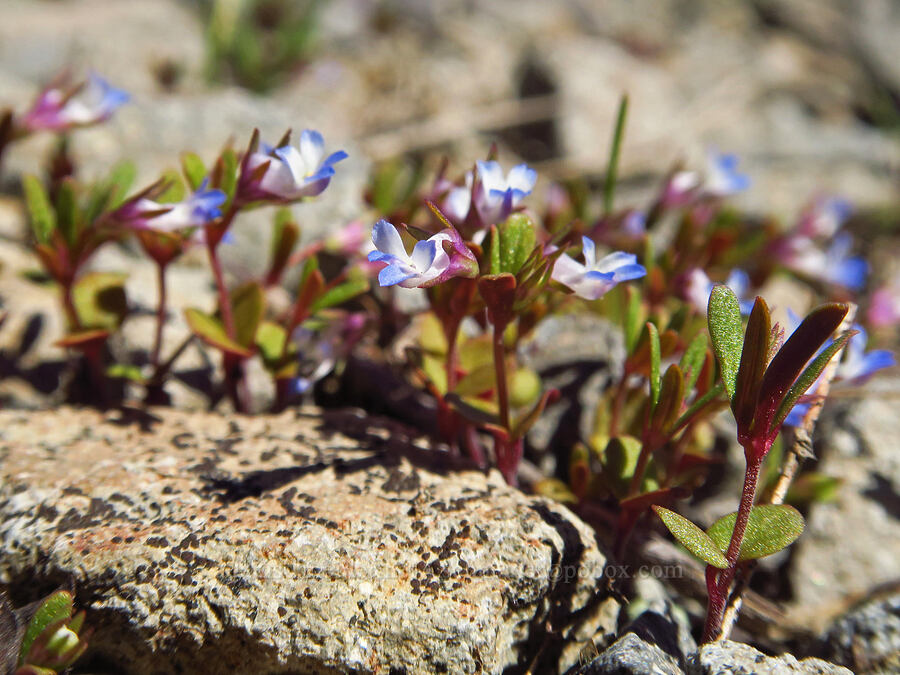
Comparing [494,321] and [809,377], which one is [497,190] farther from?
[809,377]

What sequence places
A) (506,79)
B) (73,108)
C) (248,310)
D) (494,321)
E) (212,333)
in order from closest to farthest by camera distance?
(494,321) → (212,333) → (248,310) → (73,108) → (506,79)

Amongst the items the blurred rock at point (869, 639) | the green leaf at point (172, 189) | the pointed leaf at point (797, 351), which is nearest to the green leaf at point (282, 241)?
the green leaf at point (172, 189)

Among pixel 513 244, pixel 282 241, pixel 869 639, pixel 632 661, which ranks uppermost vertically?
pixel 513 244

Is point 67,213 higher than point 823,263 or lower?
higher

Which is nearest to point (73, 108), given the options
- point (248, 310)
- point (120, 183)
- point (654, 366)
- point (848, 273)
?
point (120, 183)

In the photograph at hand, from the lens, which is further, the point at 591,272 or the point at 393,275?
the point at 591,272

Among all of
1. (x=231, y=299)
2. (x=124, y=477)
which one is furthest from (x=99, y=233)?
(x=124, y=477)

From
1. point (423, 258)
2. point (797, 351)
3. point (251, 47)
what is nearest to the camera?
point (797, 351)

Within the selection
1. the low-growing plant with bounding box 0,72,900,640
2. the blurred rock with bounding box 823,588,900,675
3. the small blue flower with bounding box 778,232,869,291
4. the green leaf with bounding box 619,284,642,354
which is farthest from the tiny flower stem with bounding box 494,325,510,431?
the small blue flower with bounding box 778,232,869,291
